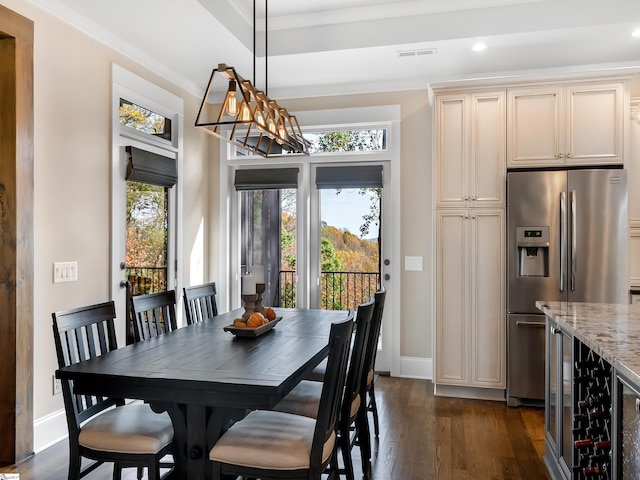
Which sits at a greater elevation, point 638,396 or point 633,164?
point 633,164

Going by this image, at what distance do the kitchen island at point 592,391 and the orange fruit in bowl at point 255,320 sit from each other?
1518 millimetres

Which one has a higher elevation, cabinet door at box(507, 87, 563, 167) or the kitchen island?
cabinet door at box(507, 87, 563, 167)

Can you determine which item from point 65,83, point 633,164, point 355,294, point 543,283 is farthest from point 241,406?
point 633,164

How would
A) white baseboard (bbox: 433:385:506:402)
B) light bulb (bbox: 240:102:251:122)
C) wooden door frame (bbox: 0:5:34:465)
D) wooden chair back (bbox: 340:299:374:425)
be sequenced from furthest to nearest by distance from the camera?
white baseboard (bbox: 433:385:506:402) < wooden door frame (bbox: 0:5:34:465) < light bulb (bbox: 240:102:251:122) < wooden chair back (bbox: 340:299:374:425)

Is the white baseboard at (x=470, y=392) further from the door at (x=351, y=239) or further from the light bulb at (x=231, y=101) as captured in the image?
the light bulb at (x=231, y=101)

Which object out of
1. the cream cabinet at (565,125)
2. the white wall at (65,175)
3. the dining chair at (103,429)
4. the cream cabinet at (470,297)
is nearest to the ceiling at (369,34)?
the white wall at (65,175)

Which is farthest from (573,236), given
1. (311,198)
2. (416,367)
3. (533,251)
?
(311,198)

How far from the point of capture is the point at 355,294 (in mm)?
4723

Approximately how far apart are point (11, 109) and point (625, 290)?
4302 mm

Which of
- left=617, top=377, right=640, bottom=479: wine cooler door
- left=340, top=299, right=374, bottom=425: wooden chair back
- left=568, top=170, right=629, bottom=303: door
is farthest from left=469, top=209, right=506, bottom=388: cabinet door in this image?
left=617, top=377, right=640, bottom=479: wine cooler door

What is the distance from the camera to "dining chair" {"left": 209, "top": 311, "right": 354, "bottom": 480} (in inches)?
68.7

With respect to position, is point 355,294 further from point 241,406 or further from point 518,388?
point 241,406

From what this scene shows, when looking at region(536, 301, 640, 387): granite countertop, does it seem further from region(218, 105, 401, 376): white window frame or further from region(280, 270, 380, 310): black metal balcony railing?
region(280, 270, 380, 310): black metal balcony railing

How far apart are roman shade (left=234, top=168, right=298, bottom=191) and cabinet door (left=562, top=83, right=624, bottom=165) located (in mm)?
2492
